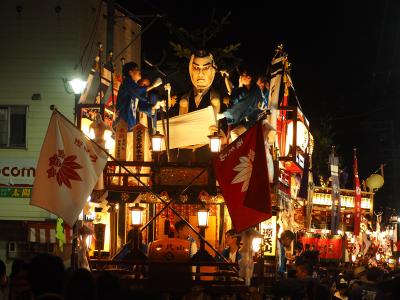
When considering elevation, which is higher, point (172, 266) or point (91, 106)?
point (91, 106)

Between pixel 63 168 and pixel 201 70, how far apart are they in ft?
29.0

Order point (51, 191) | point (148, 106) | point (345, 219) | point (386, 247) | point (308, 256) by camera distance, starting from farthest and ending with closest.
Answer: point (386, 247) → point (345, 219) → point (148, 106) → point (308, 256) → point (51, 191)

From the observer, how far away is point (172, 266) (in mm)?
14469

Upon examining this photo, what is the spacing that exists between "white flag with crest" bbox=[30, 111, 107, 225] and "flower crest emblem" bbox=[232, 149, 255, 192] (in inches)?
106

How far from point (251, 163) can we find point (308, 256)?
274 centimetres

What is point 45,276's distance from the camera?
696 centimetres

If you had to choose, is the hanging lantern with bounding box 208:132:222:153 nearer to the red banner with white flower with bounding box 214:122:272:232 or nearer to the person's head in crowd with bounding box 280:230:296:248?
the person's head in crowd with bounding box 280:230:296:248

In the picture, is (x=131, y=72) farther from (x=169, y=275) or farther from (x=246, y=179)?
(x=169, y=275)

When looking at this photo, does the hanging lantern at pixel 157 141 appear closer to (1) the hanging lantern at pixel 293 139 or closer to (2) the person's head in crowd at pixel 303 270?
(1) the hanging lantern at pixel 293 139

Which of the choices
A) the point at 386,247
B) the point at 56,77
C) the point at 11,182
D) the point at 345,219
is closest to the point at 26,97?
the point at 56,77

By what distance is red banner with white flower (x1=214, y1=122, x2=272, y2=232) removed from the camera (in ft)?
46.9

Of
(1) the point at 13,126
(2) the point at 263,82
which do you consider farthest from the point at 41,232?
(2) the point at 263,82

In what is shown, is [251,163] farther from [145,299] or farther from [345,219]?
[345,219]

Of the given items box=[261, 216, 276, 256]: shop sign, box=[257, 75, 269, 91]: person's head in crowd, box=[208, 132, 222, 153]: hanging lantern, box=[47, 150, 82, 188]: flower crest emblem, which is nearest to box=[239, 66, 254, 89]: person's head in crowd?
box=[257, 75, 269, 91]: person's head in crowd
